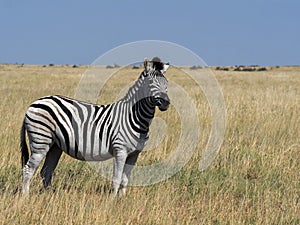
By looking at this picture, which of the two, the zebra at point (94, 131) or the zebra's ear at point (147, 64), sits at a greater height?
the zebra's ear at point (147, 64)

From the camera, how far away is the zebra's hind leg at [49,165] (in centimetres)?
576

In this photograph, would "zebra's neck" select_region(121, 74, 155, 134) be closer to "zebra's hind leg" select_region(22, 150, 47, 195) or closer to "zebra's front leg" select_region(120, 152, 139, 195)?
"zebra's front leg" select_region(120, 152, 139, 195)

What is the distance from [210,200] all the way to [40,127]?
2065 mm

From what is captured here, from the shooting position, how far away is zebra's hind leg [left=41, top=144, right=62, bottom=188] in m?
5.76

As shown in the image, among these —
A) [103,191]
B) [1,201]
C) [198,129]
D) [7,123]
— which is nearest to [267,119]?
[198,129]

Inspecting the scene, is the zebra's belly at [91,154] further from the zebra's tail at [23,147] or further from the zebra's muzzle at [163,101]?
the zebra's muzzle at [163,101]

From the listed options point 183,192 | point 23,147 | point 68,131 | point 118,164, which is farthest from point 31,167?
point 183,192

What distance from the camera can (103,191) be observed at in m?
5.62

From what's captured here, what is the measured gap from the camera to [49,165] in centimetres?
578

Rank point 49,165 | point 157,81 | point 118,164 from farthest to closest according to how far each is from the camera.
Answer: point 49,165, point 118,164, point 157,81

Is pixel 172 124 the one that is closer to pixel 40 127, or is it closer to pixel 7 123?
pixel 7 123

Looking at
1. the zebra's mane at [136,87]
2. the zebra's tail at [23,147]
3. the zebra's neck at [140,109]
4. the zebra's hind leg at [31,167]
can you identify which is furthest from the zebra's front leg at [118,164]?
the zebra's tail at [23,147]

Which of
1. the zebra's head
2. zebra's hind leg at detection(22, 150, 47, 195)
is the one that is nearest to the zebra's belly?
zebra's hind leg at detection(22, 150, 47, 195)

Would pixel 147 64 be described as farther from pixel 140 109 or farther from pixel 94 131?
pixel 94 131
